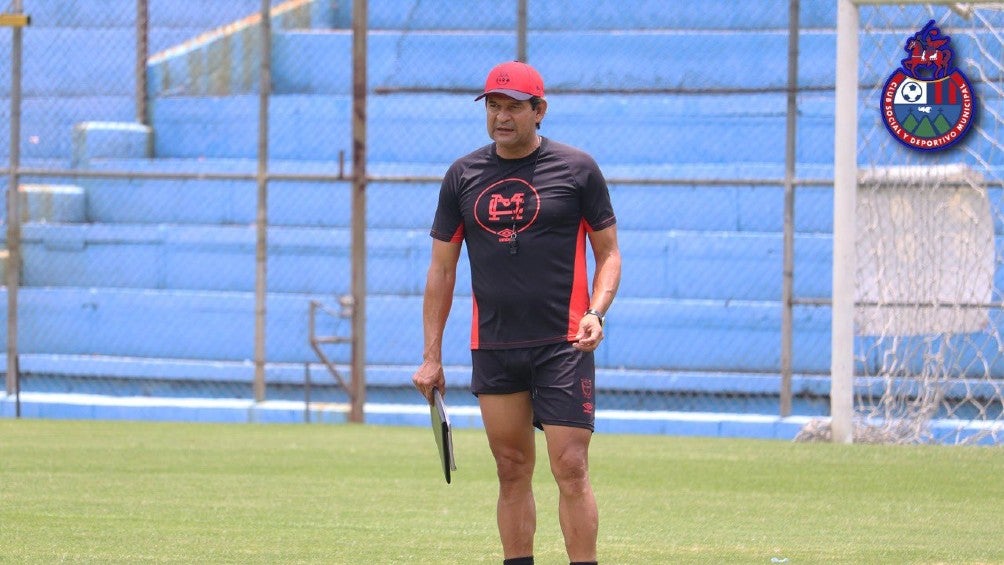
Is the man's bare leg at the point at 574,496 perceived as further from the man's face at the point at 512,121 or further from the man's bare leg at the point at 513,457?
the man's face at the point at 512,121

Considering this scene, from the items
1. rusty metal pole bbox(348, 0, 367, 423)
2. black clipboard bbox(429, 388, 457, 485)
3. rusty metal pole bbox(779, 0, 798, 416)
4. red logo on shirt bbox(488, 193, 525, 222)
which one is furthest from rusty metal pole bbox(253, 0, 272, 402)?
red logo on shirt bbox(488, 193, 525, 222)

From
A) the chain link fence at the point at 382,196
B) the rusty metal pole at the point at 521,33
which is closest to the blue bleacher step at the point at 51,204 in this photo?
the chain link fence at the point at 382,196

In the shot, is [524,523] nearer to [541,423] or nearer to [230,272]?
[541,423]

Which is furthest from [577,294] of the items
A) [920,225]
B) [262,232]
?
[262,232]

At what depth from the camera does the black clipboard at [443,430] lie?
5.72 metres

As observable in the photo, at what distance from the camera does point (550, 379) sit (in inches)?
220

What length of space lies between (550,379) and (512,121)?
844mm

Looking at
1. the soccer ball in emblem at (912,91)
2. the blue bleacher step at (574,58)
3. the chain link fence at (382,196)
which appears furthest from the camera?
the blue bleacher step at (574,58)

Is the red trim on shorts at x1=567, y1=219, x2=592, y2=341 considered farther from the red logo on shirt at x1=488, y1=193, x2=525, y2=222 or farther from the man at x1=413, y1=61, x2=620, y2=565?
the red logo on shirt at x1=488, y1=193, x2=525, y2=222

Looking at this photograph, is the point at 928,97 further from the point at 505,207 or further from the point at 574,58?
the point at 505,207

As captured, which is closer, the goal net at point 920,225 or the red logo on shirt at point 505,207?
the red logo on shirt at point 505,207

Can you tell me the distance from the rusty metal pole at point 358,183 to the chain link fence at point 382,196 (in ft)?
4.15

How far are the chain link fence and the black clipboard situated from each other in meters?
8.29

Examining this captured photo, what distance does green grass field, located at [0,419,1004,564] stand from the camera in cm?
658
